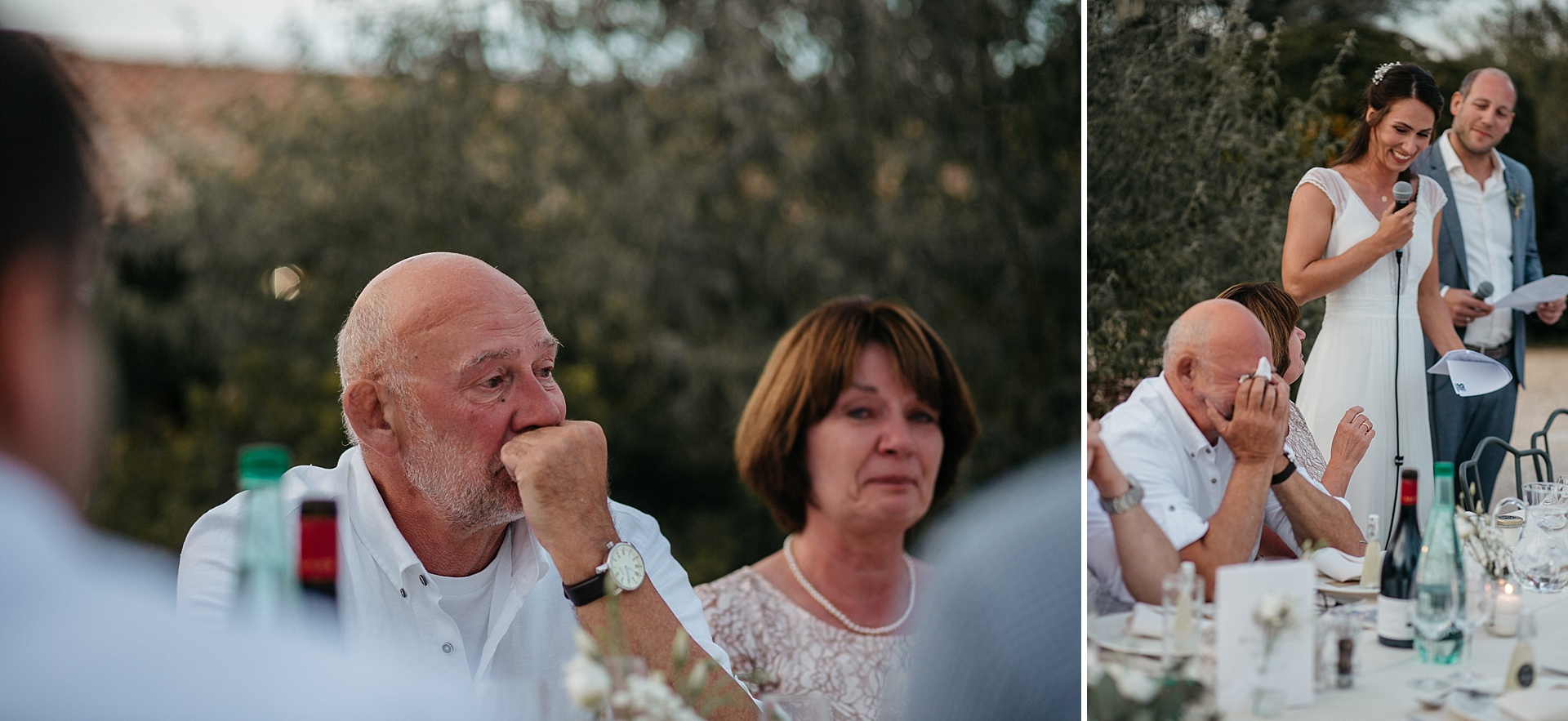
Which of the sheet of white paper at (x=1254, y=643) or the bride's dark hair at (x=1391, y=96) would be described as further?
the bride's dark hair at (x=1391, y=96)

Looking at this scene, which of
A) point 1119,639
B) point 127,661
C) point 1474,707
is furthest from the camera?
point 1119,639

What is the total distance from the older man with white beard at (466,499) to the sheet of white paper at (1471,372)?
3.53 ft

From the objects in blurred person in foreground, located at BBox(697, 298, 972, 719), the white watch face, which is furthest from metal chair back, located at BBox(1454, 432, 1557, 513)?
the white watch face

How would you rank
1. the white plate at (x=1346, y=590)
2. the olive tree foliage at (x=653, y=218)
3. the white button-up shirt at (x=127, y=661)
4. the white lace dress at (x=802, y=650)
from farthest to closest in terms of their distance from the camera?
the olive tree foliage at (x=653, y=218), the white lace dress at (x=802, y=650), the white plate at (x=1346, y=590), the white button-up shirt at (x=127, y=661)

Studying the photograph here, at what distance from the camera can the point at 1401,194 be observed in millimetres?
1589

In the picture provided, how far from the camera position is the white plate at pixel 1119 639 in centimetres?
153

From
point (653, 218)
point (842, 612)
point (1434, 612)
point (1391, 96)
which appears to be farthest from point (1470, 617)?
point (653, 218)

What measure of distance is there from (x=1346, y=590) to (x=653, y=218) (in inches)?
112

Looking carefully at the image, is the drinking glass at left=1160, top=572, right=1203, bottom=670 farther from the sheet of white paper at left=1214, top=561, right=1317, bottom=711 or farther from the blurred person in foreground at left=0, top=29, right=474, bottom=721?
the blurred person in foreground at left=0, top=29, right=474, bottom=721

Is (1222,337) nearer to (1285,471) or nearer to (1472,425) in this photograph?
(1285,471)

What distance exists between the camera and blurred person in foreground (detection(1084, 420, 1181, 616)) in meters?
1.57

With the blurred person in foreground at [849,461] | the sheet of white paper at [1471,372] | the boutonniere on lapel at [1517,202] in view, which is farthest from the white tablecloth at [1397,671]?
the blurred person in foreground at [849,461]

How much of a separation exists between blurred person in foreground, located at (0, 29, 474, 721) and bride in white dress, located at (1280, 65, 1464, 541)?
3.90 ft

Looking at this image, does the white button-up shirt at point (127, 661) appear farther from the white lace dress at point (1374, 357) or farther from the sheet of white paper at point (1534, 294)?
the sheet of white paper at point (1534, 294)
